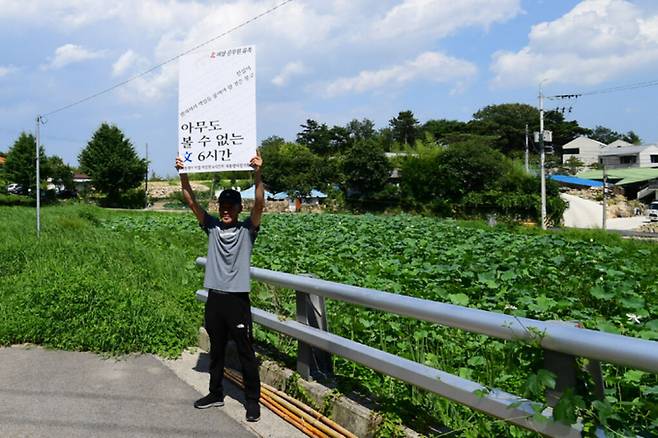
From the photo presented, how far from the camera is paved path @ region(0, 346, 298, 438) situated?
4172 millimetres

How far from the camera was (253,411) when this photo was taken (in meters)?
4.42

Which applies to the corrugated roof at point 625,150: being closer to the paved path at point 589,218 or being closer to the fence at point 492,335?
the paved path at point 589,218

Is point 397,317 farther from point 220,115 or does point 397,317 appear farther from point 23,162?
point 23,162

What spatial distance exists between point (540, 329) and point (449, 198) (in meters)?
49.9

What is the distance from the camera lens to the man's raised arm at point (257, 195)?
4.68m

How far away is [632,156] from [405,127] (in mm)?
33219

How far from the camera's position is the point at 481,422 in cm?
342

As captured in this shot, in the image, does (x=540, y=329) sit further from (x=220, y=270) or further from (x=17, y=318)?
(x=17, y=318)

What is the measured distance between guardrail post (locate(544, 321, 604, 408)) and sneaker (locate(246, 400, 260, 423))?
235cm

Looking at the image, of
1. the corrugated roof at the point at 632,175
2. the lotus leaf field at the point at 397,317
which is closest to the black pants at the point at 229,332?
the lotus leaf field at the point at 397,317

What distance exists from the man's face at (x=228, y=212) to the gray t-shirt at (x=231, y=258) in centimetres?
5

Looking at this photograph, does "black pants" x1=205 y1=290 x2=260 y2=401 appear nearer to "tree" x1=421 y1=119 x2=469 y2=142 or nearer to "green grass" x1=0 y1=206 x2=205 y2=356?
"green grass" x1=0 y1=206 x2=205 y2=356

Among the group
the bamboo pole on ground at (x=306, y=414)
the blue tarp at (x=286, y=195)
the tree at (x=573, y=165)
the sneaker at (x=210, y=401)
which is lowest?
the sneaker at (x=210, y=401)

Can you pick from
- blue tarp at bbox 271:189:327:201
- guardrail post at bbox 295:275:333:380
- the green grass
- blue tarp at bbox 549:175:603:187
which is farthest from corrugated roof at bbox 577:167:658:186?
guardrail post at bbox 295:275:333:380
